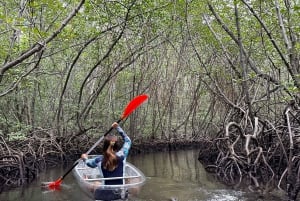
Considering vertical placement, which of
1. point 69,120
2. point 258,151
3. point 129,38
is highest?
point 129,38

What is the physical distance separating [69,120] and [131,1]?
4.64m

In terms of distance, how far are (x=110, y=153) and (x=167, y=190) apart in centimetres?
175

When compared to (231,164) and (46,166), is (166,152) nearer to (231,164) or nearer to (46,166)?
(46,166)

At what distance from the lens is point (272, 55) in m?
10.5

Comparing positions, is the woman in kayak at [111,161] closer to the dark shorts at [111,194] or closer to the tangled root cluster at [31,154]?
the dark shorts at [111,194]

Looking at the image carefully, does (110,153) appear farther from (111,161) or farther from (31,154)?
(31,154)

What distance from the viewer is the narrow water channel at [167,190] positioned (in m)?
6.34

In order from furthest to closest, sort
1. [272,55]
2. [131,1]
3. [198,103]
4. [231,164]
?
[198,103] < [272,55] < [131,1] < [231,164]

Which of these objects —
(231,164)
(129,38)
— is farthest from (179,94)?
(231,164)

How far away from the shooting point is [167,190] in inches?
272

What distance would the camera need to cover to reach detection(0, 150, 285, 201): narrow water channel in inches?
250

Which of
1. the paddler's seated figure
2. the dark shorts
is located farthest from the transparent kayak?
the paddler's seated figure

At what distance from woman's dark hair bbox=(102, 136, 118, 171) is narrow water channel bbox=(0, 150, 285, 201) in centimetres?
56

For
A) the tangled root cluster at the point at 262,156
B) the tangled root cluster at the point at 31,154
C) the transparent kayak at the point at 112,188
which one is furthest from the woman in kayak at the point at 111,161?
the tangled root cluster at the point at 262,156
